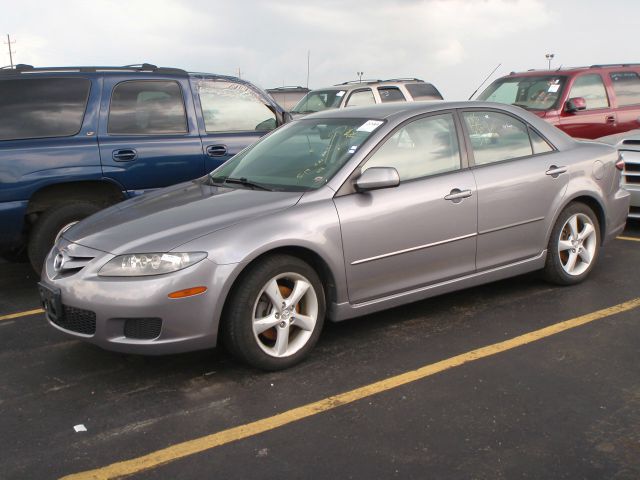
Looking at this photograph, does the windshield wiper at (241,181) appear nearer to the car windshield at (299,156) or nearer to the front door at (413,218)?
the car windshield at (299,156)

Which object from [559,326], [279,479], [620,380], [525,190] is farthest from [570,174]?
[279,479]

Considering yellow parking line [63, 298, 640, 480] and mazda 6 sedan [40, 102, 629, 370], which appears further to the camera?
mazda 6 sedan [40, 102, 629, 370]

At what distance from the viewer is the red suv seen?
31.4ft

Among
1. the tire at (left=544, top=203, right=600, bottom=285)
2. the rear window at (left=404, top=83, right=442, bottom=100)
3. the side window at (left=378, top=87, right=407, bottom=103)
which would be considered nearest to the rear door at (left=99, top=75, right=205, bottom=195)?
the tire at (left=544, top=203, right=600, bottom=285)

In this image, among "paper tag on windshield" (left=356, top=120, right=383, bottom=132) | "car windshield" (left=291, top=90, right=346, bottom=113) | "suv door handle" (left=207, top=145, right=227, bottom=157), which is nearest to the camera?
"paper tag on windshield" (left=356, top=120, right=383, bottom=132)

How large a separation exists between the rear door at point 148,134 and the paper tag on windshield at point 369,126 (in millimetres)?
2364

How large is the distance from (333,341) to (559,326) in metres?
1.54

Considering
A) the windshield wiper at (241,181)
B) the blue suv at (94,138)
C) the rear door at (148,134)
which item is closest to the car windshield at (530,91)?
the blue suv at (94,138)

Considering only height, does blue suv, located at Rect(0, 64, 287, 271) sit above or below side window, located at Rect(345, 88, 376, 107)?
below

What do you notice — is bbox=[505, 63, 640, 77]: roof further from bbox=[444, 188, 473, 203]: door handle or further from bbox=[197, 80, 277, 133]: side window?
bbox=[444, 188, 473, 203]: door handle

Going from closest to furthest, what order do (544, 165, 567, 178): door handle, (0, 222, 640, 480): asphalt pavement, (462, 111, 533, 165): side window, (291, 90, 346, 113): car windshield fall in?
(0, 222, 640, 480): asphalt pavement → (462, 111, 533, 165): side window → (544, 165, 567, 178): door handle → (291, 90, 346, 113): car windshield

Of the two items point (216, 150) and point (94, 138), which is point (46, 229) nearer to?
point (94, 138)

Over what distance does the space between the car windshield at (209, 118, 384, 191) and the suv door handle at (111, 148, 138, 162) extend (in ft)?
4.32

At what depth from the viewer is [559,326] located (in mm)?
4781
